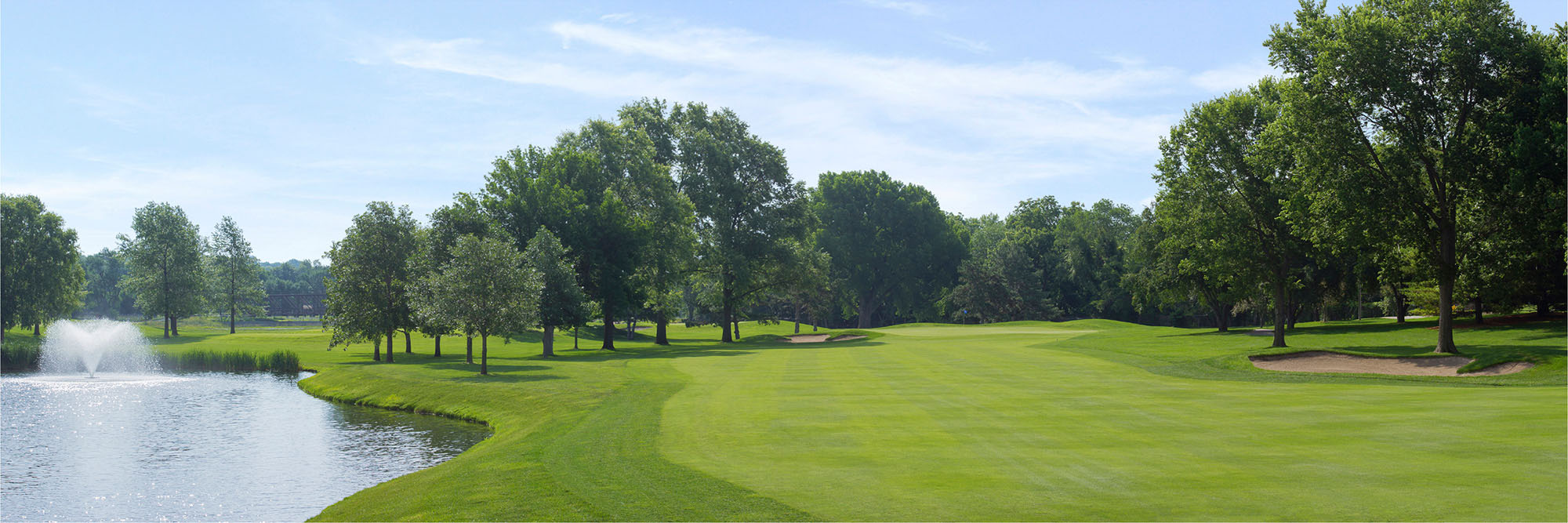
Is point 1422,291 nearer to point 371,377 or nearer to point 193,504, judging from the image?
point 371,377

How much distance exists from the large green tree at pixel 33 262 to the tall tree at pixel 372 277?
40.8m

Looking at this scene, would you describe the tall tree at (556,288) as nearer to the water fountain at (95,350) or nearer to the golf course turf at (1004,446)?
the golf course turf at (1004,446)

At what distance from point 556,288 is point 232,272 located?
217 ft

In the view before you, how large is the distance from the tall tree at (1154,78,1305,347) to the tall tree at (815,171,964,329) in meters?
67.7

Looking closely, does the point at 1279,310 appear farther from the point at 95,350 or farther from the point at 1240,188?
the point at 95,350

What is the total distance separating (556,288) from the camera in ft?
182

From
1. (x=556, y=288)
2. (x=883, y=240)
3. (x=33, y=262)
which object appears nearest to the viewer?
(x=556, y=288)

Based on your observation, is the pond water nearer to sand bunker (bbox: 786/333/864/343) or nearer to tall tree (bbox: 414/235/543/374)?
tall tree (bbox: 414/235/543/374)

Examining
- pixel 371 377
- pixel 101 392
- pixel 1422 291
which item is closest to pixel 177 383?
pixel 101 392

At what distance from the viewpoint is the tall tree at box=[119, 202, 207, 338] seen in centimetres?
9069

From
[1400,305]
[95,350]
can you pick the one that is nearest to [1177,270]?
[1400,305]

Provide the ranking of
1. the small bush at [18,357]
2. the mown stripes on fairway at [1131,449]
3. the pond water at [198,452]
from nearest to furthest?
the mown stripes on fairway at [1131,449] < the pond water at [198,452] < the small bush at [18,357]

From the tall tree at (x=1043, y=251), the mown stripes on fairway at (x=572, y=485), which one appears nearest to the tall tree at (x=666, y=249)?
the mown stripes on fairway at (x=572, y=485)

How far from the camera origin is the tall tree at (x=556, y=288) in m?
54.7
